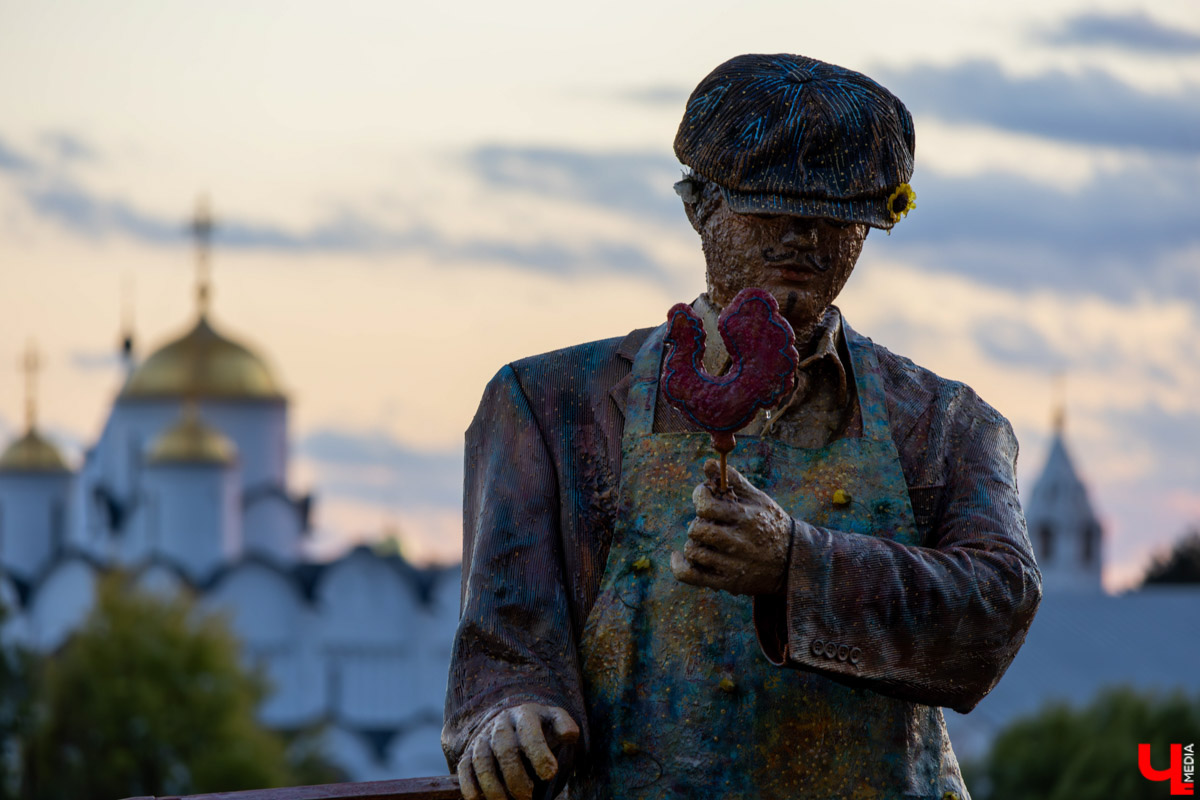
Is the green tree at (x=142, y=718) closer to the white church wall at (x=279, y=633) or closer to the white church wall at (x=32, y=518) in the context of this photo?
the white church wall at (x=279, y=633)

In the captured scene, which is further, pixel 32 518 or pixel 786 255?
pixel 32 518

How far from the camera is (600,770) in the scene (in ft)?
18.7

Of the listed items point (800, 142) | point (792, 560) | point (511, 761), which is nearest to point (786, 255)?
point (800, 142)

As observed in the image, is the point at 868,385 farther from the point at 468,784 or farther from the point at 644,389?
the point at 468,784

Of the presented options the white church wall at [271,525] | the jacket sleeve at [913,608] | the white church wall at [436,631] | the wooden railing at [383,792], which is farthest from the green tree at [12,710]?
the jacket sleeve at [913,608]

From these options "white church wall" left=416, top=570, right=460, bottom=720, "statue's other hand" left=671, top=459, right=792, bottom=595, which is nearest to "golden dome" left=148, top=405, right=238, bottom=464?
"white church wall" left=416, top=570, right=460, bottom=720

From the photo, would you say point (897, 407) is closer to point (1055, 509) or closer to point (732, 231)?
point (732, 231)

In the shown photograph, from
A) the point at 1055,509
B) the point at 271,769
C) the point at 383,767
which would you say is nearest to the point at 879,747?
the point at 271,769

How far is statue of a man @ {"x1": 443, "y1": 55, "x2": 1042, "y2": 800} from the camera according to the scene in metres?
5.51

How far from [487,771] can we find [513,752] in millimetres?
59

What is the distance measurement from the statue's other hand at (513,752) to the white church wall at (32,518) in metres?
80.3

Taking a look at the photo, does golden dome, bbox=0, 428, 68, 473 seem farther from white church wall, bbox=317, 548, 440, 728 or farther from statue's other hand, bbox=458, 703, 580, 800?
statue's other hand, bbox=458, 703, 580, 800

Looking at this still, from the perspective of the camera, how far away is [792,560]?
5.35 metres

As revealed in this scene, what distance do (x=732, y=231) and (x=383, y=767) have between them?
231 ft
